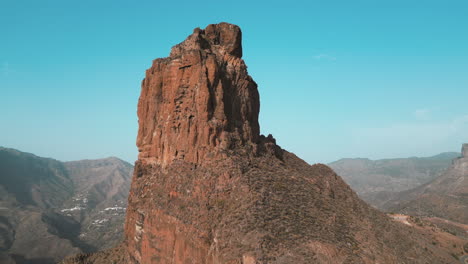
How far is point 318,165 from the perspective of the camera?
38.5 meters

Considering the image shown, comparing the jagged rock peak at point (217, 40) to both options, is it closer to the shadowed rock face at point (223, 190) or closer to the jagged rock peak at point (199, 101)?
the jagged rock peak at point (199, 101)

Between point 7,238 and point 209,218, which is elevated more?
point 209,218

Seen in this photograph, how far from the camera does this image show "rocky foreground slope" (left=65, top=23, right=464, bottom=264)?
19.8 meters

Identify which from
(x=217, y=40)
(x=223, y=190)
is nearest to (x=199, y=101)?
(x=223, y=190)

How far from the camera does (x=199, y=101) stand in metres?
26.9

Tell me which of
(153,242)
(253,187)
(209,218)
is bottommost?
(153,242)

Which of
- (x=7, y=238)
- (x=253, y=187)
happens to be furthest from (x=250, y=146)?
(x=7, y=238)

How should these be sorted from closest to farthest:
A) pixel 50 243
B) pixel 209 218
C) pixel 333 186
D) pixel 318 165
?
pixel 209 218, pixel 333 186, pixel 318 165, pixel 50 243

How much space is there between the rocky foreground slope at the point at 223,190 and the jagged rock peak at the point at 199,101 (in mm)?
99

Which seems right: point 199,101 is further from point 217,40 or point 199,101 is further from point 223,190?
point 217,40

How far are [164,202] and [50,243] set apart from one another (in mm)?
119664

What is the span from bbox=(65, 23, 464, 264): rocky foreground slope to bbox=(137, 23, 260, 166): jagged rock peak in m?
0.10

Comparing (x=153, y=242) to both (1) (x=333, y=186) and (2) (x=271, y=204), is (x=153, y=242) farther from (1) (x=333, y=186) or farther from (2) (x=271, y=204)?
(1) (x=333, y=186)

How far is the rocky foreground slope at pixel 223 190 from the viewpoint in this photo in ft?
65.0
